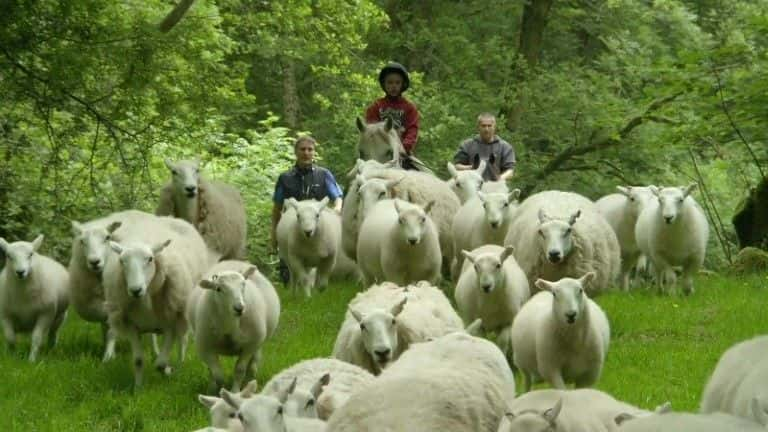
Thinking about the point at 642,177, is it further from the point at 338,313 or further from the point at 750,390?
the point at 750,390

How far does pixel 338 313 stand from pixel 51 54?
427 cm

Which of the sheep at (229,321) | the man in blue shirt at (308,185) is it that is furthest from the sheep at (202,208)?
the sheep at (229,321)

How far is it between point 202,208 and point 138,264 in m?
4.19

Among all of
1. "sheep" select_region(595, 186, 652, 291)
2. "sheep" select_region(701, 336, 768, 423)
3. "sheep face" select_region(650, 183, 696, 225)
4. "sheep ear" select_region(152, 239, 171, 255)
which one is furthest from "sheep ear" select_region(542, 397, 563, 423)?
"sheep" select_region(595, 186, 652, 291)

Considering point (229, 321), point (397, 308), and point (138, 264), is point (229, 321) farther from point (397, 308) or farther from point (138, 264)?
point (397, 308)

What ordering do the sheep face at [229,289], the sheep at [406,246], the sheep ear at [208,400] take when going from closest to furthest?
the sheep ear at [208,400] < the sheep face at [229,289] < the sheep at [406,246]

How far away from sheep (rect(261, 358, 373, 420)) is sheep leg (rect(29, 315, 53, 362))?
436cm

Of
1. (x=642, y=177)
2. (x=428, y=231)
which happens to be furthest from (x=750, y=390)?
(x=642, y=177)

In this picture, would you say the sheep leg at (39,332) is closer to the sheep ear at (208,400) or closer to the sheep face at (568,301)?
the sheep ear at (208,400)

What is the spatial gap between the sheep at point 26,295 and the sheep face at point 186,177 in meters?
2.39

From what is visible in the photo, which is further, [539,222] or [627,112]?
[627,112]

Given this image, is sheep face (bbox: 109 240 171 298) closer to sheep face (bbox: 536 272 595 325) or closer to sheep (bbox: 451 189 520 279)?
sheep face (bbox: 536 272 595 325)

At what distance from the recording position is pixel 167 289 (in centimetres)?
1150

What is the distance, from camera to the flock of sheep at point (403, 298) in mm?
6539
